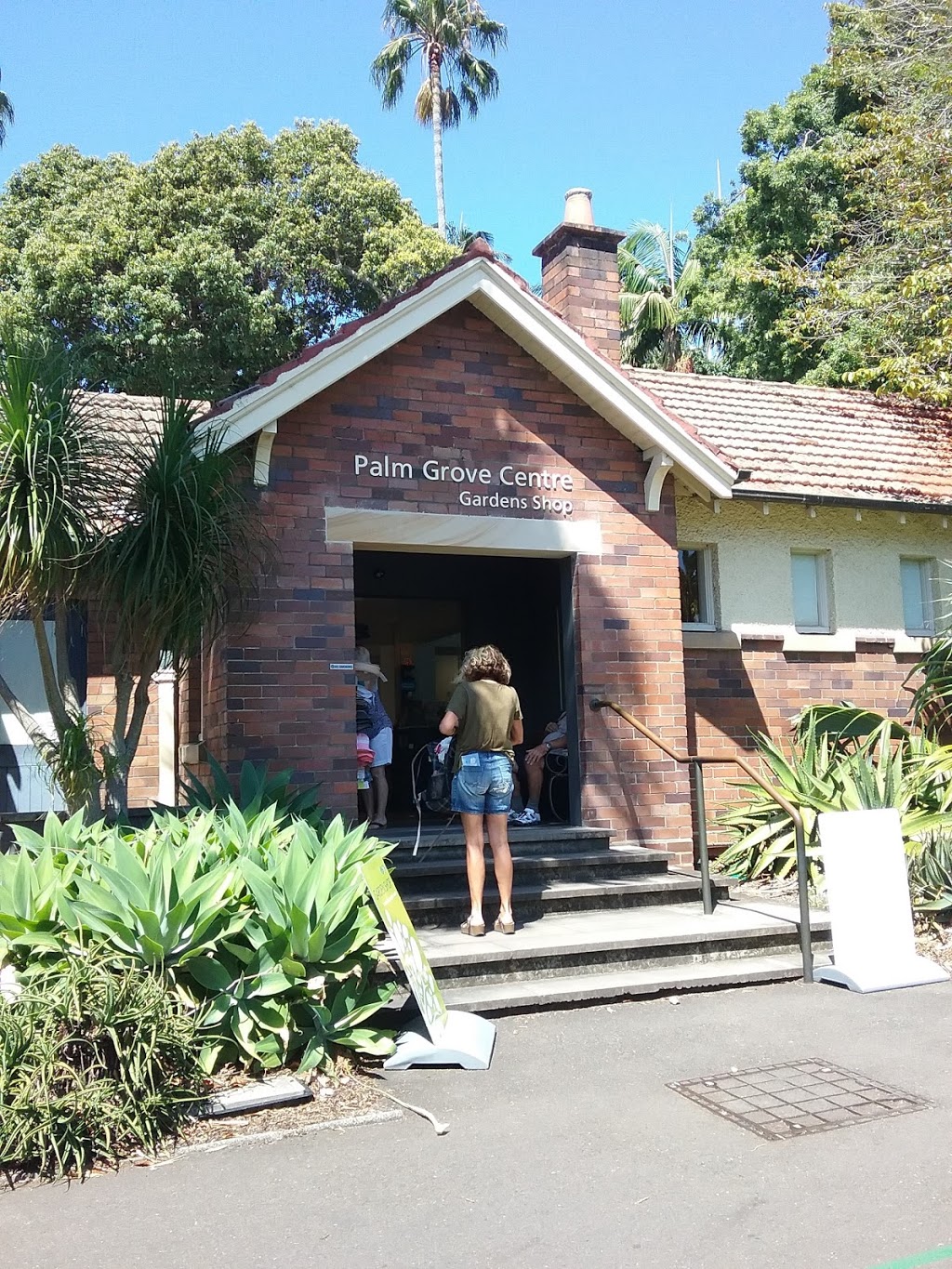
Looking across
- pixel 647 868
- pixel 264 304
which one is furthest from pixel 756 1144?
pixel 264 304

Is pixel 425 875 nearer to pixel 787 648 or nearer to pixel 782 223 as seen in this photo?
pixel 787 648

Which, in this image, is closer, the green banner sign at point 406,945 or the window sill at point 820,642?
the green banner sign at point 406,945

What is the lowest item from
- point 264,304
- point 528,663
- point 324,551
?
point 528,663

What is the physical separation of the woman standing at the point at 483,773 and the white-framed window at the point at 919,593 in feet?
21.4

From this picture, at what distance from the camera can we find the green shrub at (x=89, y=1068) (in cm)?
426

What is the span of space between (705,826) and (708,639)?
281 cm

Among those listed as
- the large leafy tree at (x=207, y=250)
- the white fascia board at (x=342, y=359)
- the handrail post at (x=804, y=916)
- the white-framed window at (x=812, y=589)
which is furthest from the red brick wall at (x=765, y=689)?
the large leafy tree at (x=207, y=250)

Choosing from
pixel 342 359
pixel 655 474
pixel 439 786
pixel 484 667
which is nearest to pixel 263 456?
pixel 342 359

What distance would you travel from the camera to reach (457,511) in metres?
9.24

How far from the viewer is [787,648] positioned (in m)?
11.1

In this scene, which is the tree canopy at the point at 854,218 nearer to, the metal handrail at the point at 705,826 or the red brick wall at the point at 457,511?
the red brick wall at the point at 457,511

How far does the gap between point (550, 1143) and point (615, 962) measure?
2.41m

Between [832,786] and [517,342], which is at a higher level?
[517,342]

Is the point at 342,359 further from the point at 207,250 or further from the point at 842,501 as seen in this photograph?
the point at 207,250
